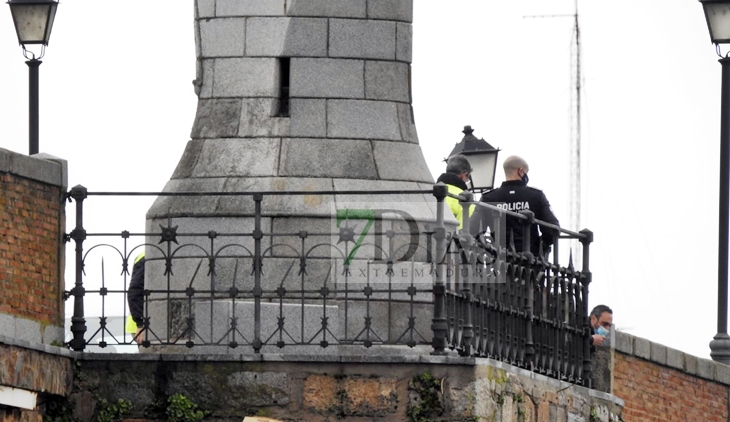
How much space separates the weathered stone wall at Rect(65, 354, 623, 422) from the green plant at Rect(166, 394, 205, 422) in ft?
0.18

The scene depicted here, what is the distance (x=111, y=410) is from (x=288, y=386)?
125cm

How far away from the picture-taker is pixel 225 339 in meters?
19.5

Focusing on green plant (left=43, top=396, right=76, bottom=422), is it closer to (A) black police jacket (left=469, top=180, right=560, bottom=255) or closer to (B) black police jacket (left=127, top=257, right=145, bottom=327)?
(B) black police jacket (left=127, top=257, right=145, bottom=327)

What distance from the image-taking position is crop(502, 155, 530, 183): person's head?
21.4 metres

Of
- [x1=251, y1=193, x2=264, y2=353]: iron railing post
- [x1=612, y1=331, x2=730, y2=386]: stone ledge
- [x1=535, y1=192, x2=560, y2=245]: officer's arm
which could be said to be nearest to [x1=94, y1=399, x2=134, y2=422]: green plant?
[x1=251, y1=193, x2=264, y2=353]: iron railing post

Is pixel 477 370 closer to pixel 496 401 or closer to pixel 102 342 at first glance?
pixel 496 401

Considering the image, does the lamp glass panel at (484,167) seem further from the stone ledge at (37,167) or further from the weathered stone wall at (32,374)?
the weathered stone wall at (32,374)

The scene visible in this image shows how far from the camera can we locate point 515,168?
2147cm

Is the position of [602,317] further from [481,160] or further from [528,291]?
[528,291]

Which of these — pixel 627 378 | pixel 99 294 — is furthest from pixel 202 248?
pixel 627 378

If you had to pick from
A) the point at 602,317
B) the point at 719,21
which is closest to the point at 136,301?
the point at 602,317

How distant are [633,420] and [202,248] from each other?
7.03 m

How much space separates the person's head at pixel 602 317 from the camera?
23828 mm

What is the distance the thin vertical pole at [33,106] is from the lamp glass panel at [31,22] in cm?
21
